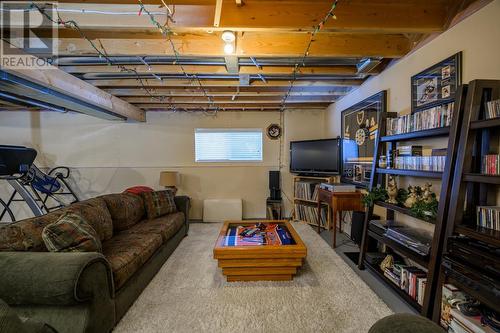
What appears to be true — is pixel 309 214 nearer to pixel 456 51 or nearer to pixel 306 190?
pixel 306 190

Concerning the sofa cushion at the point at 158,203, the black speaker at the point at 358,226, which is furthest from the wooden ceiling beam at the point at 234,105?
the black speaker at the point at 358,226

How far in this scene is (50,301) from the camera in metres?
1.35

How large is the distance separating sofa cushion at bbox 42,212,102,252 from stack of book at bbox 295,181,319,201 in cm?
323

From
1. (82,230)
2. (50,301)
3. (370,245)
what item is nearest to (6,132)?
(82,230)

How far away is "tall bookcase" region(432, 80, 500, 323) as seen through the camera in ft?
4.33

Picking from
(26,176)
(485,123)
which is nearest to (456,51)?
(485,123)

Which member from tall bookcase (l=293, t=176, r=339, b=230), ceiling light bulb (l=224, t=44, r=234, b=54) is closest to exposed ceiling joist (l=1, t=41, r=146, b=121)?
ceiling light bulb (l=224, t=44, r=234, b=54)

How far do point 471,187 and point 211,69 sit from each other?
261cm

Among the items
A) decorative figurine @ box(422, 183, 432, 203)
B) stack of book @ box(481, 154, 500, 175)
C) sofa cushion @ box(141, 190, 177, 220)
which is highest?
stack of book @ box(481, 154, 500, 175)

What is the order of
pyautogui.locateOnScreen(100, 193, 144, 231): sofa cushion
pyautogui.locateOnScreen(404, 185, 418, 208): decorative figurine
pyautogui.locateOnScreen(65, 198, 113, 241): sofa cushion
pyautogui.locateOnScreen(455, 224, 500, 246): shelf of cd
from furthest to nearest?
1. pyautogui.locateOnScreen(100, 193, 144, 231): sofa cushion
2. pyautogui.locateOnScreen(65, 198, 113, 241): sofa cushion
3. pyautogui.locateOnScreen(404, 185, 418, 208): decorative figurine
4. pyautogui.locateOnScreen(455, 224, 500, 246): shelf of cd

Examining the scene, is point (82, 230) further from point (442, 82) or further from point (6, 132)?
point (6, 132)

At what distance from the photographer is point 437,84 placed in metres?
1.94

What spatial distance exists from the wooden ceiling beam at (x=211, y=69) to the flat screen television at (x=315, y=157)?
126 cm

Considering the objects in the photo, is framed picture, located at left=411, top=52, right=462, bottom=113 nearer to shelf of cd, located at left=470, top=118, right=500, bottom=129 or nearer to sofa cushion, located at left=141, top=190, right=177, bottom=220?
shelf of cd, located at left=470, top=118, right=500, bottom=129
